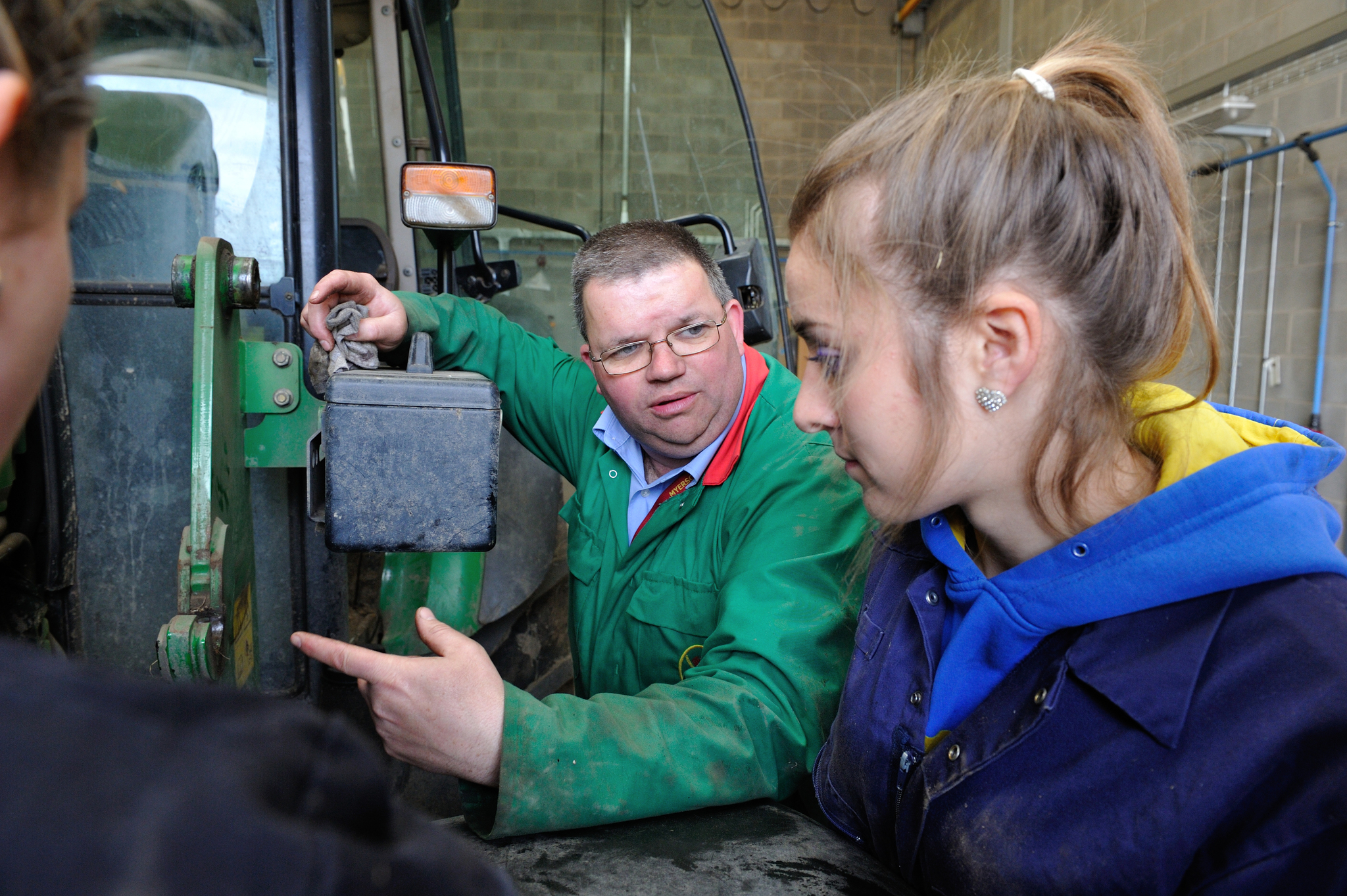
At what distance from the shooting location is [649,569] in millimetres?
1562

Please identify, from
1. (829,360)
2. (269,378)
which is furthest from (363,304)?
(829,360)

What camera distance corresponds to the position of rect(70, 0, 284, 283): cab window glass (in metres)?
1.48

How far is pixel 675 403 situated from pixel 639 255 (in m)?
0.34

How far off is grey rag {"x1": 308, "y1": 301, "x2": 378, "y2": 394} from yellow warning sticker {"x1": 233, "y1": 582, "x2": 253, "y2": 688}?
1.15 feet

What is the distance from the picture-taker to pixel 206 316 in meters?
1.22

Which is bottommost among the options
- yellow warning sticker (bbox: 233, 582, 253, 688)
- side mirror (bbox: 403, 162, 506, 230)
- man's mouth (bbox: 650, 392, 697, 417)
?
yellow warning sticker (bbox: 233, 582, 253, 688)

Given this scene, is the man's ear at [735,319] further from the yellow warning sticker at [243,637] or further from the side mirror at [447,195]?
the yellow warning sticker at [243,637]

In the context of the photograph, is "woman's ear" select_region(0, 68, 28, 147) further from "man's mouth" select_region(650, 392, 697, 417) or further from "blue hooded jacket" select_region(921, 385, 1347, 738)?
"man's mouth" select_region(650, 392, 697, 417)

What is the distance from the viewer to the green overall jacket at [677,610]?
3.21 ft

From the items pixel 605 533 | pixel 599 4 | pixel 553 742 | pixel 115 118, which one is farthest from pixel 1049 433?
pixel 599 4

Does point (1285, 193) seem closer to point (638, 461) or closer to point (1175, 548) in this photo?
point (638, 461)

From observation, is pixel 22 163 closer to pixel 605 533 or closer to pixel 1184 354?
pixel 1184 354

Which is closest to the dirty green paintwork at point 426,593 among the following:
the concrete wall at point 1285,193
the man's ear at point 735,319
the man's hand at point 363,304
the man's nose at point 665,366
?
the man's hand at point 363,304

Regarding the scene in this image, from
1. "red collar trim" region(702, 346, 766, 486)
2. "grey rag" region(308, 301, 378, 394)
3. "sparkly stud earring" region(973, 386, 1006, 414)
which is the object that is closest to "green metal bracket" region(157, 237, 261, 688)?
"grey rag" region(308, 301, 378, 394)
